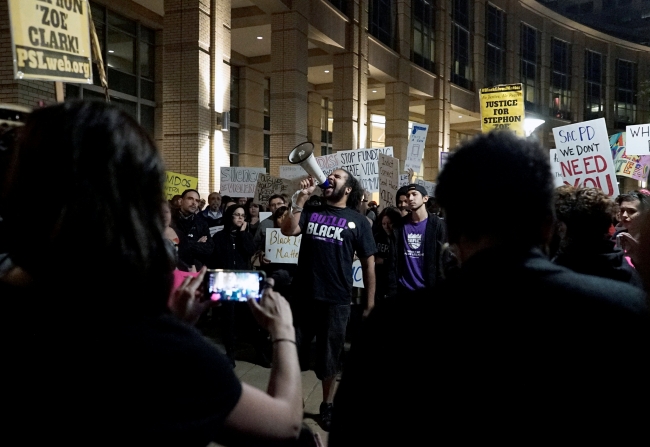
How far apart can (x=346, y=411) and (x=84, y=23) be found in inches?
156

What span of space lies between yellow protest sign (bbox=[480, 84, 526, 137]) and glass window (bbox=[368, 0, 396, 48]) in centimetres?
1230

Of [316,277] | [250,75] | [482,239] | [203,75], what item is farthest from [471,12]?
[482,239]

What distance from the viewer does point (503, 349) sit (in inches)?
44.0

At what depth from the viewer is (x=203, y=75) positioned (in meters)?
13.5

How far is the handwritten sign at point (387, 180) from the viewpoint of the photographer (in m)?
8.42

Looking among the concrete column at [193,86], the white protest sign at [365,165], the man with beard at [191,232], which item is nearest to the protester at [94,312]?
the man with beard at [191,232]

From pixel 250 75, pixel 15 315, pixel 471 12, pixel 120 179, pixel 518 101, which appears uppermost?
pixel 471 12

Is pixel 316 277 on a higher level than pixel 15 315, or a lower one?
lower

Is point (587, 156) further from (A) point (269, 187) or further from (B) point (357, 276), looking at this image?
(A) point (269, 187)

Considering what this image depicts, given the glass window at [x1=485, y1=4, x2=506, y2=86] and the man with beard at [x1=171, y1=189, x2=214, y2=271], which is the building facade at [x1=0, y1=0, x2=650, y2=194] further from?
the man with beard at [x1=171, y1=189, x2=214, y2=271]

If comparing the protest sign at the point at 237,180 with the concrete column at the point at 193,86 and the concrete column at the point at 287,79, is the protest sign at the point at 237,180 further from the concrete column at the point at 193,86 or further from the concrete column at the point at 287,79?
the concrete column at the point at 287,79

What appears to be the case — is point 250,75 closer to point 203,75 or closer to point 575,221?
point 203,75

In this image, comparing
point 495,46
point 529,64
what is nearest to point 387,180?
point 495,46

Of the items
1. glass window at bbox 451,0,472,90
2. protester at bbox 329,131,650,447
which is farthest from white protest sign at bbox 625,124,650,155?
glass window at bbox 451,0,472,90
